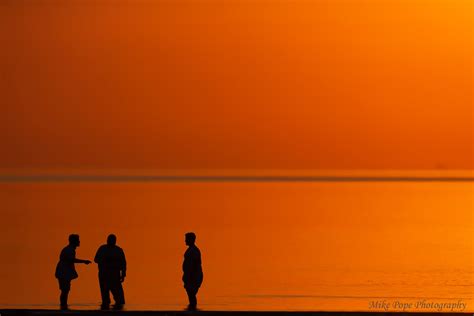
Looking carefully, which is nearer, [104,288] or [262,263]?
[104,288]

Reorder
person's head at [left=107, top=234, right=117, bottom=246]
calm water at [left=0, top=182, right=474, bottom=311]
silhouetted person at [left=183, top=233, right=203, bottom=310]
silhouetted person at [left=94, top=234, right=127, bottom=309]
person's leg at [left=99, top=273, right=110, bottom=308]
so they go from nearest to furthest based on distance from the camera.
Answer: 1. person's head at [left=107, top=234, right=117, bottom=246]
2. silhouetted person at [left=183, top=233, right=203, bottom=310]
3. silhouetted person at [left=94, top=234, right=127, bottom=309]
4. person's leg at [left=99, top=273, right=110, bottom=308]
5. calm water at [left=0, top=182, right=474, bottom=311]

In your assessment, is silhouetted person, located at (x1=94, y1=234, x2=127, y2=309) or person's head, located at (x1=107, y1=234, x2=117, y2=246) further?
silhouetted person, located at (x1=94, y1=234, x2=127, y2=309)

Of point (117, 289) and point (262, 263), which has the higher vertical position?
point (262, 263)

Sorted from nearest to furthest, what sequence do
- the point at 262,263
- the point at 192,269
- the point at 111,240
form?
the point at 111,240 → the point at 192,269 → the point at 262,263

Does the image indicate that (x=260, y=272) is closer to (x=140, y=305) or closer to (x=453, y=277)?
(x=453, y=277)

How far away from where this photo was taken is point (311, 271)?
158 ft

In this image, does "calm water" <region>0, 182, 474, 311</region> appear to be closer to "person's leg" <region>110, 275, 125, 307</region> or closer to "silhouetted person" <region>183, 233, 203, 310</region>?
"person's leg" <region>110, 275, 125, 307</region>

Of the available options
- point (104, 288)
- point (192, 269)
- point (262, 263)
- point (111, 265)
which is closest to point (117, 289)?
point (104, 288)

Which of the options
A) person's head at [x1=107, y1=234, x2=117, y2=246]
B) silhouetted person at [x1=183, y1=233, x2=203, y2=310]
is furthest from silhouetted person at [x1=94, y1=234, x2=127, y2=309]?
silhouetted person at [x1=183, y1=233, x2=203, y2=310]

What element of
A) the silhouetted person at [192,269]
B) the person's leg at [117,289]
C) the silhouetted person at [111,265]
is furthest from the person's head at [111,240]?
the silhouetted person at [192,269]

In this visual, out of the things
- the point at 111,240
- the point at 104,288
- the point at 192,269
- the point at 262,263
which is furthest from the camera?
the point at 262,263

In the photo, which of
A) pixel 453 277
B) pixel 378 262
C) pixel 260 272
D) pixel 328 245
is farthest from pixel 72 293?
pixel 328 245

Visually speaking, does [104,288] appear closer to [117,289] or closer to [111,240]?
[117,289]

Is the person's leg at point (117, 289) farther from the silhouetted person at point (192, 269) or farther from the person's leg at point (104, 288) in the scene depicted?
the silhouetted person at point (192, 269)
